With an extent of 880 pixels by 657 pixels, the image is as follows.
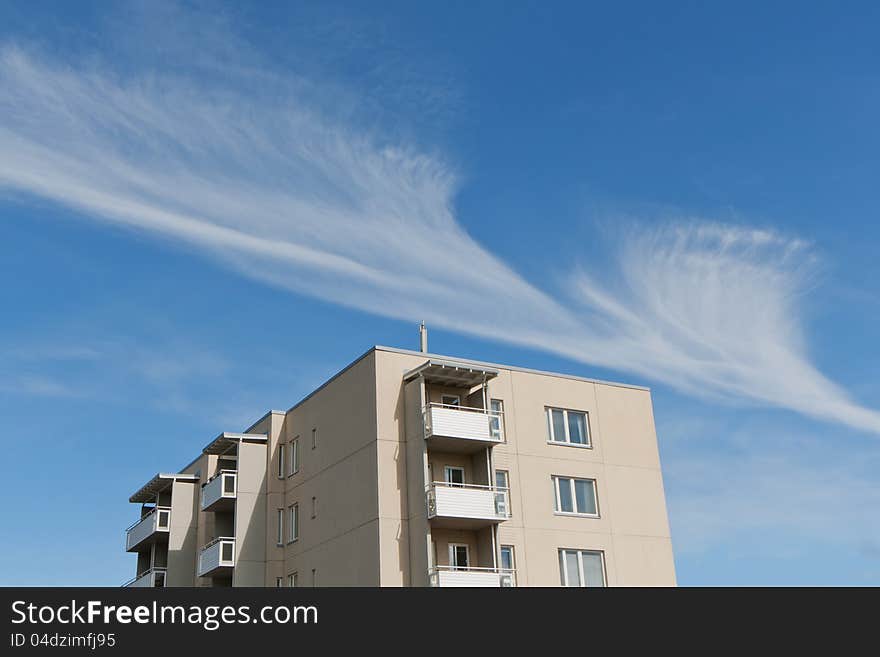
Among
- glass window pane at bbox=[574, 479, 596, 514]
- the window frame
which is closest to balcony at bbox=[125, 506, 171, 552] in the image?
the window frame

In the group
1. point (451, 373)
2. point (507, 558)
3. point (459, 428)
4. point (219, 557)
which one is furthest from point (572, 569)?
point (219, 557)

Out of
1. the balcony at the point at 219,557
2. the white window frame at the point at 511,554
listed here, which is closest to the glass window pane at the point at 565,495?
the white window frame at the point at 511,554

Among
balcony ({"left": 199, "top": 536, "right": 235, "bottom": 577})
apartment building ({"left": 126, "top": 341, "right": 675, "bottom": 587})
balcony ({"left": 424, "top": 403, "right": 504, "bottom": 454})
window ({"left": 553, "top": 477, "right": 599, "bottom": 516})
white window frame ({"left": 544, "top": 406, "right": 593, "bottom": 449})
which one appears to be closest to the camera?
apartment building ({"left": 126, "top": 341, "right": 675, "bottom": 587})

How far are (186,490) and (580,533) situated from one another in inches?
830

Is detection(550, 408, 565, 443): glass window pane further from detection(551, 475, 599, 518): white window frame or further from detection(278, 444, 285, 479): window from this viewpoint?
detection(278, 444, 285, 479): window

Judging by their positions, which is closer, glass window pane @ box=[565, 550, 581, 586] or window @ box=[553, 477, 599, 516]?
glass window pane @ box=[565, 550, 581, 586]

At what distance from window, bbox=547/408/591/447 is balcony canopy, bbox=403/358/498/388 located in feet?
13.2

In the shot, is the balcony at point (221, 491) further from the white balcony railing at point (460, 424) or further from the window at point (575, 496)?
the window at point (575, 496)

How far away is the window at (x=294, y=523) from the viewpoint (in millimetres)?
40500

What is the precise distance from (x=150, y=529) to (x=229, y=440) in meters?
8.43

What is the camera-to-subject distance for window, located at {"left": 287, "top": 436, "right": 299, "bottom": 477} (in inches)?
1639

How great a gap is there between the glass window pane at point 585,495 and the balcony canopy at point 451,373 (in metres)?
6.03

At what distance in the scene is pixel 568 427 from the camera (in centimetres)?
3950
